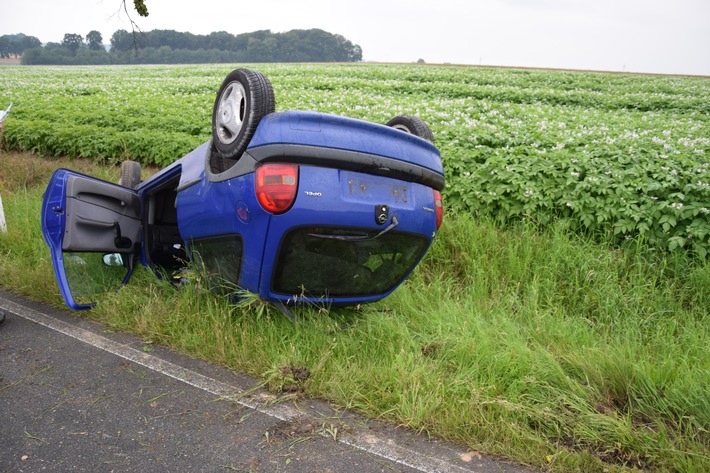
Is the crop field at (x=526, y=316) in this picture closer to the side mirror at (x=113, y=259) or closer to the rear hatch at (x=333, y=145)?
the side mirror at (x=113, y=259)

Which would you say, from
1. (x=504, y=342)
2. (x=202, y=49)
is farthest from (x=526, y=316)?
(x=202, y=49)

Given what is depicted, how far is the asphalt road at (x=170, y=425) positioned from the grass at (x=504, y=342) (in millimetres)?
160

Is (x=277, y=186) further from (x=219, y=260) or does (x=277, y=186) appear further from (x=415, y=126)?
(x=415, y=126)

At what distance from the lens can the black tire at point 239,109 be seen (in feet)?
11.0

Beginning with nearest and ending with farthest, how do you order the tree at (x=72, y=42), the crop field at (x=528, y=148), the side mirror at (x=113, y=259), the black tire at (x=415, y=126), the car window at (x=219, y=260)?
the car window at (x=219, y=260), the black tire at (x=415, y=126), the side mirror at (x=113, y=259), the crop field at (x=528, y=148), the tree at (x=72, y=42)

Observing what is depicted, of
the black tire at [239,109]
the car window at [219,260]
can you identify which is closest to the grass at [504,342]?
the car window at [219,260]

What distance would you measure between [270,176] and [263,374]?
46.7 inches

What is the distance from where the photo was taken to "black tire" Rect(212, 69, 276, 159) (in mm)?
3346

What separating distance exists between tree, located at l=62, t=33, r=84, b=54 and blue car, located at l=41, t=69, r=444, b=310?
6893 centimetres

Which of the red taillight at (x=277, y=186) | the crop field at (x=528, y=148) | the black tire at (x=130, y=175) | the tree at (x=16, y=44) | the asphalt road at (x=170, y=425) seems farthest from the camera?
the tree at (x=16, y=44)

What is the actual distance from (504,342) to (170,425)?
211 cm

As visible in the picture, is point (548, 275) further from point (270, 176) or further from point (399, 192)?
point (270, 176)

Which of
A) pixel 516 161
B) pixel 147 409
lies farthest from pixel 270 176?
pixel 516 161

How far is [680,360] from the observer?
3660mm
